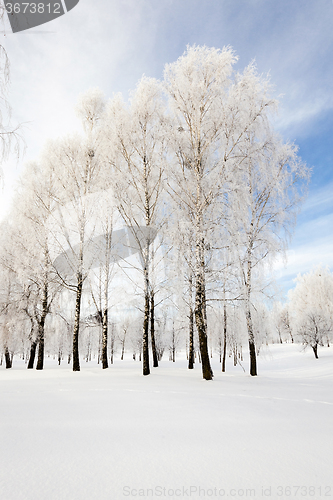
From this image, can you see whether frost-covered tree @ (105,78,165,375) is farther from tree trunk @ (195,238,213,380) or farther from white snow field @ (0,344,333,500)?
white snow field @ (0,344,333,500)

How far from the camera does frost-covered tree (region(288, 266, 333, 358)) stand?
30781 mm

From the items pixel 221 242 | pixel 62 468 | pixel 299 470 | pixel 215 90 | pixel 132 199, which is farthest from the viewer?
pixel 132 199

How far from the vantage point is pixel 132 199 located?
9125 mm

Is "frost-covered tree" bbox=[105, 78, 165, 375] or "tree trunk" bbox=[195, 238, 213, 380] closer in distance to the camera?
"tree trunk" bbox=[195, 238, 213, 380]

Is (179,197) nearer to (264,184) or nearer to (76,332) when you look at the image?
(264,184)

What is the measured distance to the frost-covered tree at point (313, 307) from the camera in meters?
30.8

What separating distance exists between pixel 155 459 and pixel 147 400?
7.27 feet

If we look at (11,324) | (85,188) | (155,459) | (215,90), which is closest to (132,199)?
(85,188)

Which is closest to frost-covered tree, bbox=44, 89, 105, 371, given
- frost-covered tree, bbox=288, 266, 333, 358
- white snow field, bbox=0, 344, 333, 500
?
white snow field, bbox=0, 344, 333, 500

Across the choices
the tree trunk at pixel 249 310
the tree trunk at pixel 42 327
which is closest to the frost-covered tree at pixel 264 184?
the tree trunk at pixel 249 310

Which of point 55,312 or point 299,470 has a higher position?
point 55,312

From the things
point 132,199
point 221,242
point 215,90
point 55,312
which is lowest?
point 55,312

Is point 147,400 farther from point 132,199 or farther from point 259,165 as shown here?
point 259,165

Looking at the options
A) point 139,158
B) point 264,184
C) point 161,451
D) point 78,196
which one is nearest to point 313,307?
point 264,184
